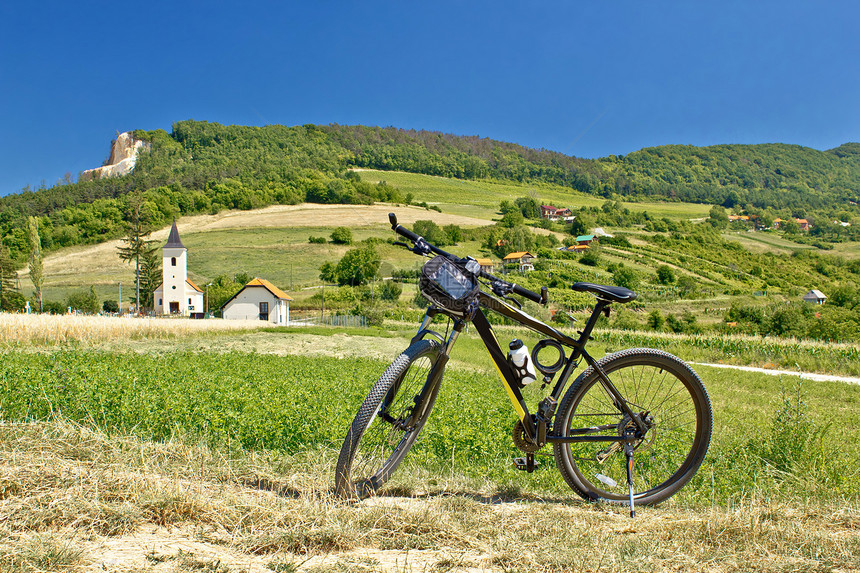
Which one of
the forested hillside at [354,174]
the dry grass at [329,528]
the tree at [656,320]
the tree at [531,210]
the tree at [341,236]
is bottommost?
the tree at [656,320]

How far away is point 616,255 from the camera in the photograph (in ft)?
288

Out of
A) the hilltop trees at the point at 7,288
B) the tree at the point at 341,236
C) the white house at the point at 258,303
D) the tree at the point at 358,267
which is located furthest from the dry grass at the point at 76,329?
the tree at the point at 341,236

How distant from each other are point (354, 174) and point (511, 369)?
13270 cm

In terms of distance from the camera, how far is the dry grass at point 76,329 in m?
21.0

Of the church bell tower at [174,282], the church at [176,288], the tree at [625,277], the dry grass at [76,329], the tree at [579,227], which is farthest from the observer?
the tree at [579,227]

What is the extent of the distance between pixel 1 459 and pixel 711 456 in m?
5.72

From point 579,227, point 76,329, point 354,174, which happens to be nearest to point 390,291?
point 76,329

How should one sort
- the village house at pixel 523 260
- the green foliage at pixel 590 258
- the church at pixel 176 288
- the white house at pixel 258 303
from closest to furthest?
the village house at pixel 523 260, the white house at pixel 258 303, the church at pixel 176 288, the green foliage at pixel 590 258

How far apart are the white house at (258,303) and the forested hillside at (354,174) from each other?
4972 cm

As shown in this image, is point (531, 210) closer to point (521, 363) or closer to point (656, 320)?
point (656, 320)

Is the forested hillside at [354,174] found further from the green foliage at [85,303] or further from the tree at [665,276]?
the tree at [665,276]

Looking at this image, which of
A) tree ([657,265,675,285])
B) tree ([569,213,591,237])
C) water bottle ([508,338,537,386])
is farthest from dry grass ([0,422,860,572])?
tree ([569,213,591,237])

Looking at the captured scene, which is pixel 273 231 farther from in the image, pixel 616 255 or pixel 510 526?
pixel 510 526

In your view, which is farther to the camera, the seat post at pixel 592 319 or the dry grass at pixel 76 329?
the dry grass at pixel 76 329
